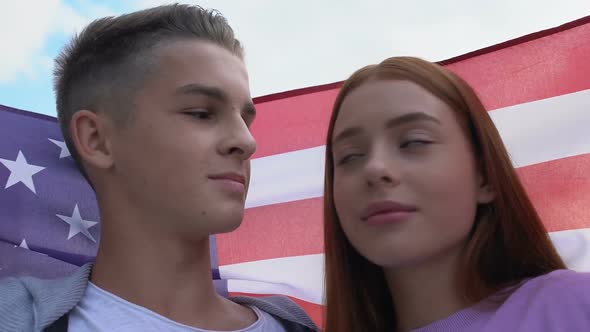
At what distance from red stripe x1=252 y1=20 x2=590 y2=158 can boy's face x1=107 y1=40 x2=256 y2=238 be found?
4.47 ft

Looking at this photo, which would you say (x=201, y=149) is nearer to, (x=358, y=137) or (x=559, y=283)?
(x=358, y=137)

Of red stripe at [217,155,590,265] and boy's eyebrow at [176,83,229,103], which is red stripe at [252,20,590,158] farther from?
boy's eyebrow at [176,83,229,103]

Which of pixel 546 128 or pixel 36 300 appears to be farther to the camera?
pixel 546 128

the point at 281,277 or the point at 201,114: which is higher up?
the point at 201,114

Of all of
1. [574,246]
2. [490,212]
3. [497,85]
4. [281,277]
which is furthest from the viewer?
[281,277]

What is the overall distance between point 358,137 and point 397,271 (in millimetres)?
459

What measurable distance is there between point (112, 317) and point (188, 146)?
2.02ft

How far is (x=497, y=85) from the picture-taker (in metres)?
3.36

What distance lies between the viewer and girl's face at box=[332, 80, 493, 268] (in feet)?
6.51

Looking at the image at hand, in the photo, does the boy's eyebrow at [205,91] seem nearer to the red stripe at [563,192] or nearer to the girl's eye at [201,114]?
the girl's eye at [201,114]

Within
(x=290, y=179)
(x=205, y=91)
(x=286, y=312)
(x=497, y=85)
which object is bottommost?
(x=286, y=312)

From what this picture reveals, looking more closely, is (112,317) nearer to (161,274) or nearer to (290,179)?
(161,274)

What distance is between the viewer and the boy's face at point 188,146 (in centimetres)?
221

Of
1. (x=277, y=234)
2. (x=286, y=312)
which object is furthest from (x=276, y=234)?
(x=286, y=312)
